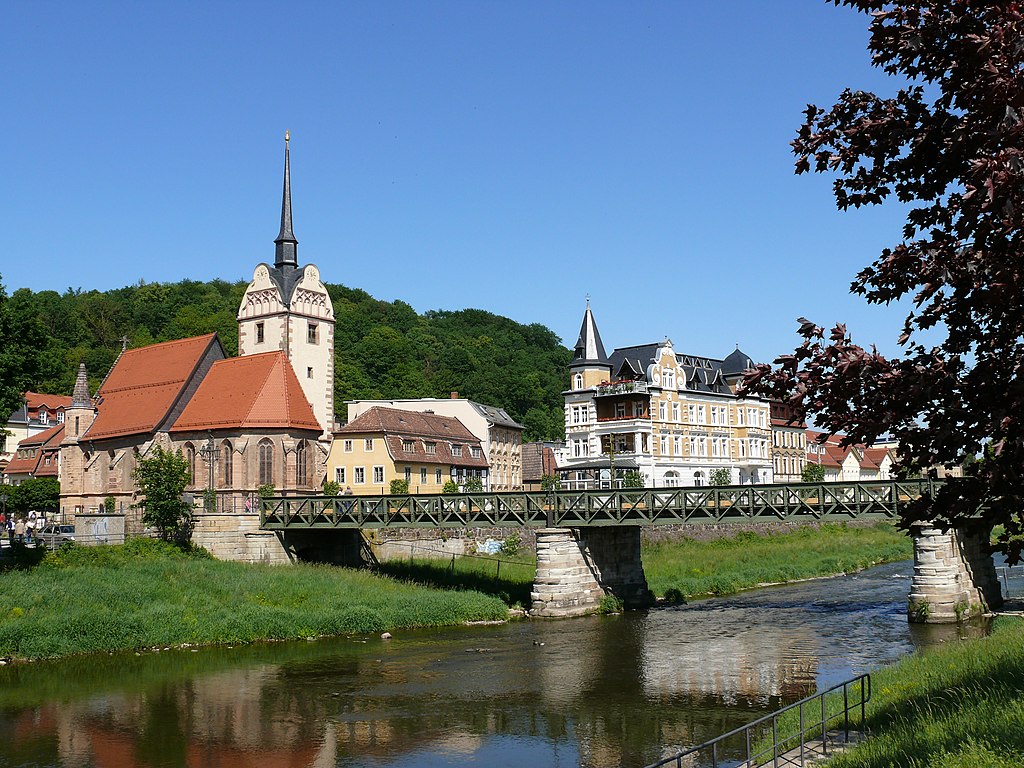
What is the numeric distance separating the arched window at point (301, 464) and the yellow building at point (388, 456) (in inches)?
554

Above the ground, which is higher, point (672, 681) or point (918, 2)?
point (918, 2)

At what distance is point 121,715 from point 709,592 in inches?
1205

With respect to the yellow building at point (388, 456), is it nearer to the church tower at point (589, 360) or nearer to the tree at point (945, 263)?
the church tower at point (589, 360)

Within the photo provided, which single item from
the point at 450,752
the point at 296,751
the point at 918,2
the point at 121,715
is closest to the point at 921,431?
the point at 918,2

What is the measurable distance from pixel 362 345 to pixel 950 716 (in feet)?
423

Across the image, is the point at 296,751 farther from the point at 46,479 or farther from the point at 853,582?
the point at 46,479

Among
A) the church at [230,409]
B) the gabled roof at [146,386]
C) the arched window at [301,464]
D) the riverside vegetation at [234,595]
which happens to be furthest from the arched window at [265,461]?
the riverside vegetation at [234,595]

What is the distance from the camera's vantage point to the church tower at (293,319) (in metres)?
67.9

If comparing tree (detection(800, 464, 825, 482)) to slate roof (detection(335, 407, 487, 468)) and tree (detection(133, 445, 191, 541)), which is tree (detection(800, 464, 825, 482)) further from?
tree (detection(133, 445, 191, 541))

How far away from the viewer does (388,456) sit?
74.7m

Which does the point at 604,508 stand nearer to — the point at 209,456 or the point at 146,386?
the point at 209,456

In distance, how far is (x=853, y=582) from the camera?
53.3 m

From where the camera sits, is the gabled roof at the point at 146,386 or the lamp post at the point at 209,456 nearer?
the lamp post at the point at 209,456

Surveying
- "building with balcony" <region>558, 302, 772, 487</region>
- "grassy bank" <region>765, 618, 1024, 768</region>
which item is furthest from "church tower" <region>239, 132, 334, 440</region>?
"grassy bank" <region>765, 618, 1024, 768</region>
